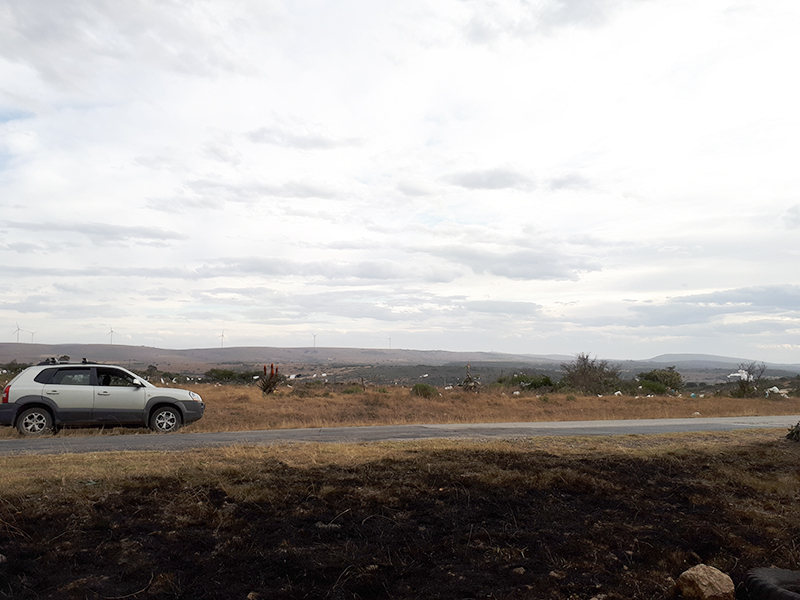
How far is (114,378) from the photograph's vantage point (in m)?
15.3

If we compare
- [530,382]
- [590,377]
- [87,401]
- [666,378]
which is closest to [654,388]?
[590,377]

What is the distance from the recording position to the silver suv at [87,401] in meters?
14.2

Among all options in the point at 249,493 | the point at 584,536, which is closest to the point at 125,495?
the point at 249,493

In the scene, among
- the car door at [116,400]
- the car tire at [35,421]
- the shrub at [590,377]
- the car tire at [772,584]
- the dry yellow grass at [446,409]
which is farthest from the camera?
the shrub at [590,377]

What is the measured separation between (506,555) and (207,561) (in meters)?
2.41

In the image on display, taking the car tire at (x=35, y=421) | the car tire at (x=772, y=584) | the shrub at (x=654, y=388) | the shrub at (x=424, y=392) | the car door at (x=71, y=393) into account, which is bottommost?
the shrub at (x=654, y=388)

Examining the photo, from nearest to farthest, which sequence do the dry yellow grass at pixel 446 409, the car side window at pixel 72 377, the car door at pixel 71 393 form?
the car door at pixel 71 393, the car side window at pixel 72 377, the dry yellow grass at pixel 446 409

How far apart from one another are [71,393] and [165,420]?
2.29 meters

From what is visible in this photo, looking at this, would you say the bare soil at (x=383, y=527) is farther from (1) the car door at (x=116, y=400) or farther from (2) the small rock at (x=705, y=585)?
(1) the car door at (x=116, y=400)

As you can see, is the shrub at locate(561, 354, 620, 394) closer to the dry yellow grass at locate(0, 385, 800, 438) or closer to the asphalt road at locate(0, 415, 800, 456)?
the dry yellow grass at locate(0, 385, 800, 438)

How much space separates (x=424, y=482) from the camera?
23.7 ft

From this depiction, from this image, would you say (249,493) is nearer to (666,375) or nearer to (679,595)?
(679,595)

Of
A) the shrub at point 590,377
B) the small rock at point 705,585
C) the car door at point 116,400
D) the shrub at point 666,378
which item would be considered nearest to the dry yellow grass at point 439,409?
the car door at point 116,400

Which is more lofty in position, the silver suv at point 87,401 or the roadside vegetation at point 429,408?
Result: the silver suv at point 87,401
